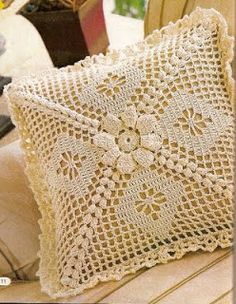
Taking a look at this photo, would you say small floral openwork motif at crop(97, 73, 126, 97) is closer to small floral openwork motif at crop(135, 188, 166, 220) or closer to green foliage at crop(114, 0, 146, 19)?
small floral openwork motif at crop(135, 188, 166, 220)

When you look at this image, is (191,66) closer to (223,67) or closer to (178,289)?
(223,67)

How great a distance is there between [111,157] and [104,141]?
0.08 ft

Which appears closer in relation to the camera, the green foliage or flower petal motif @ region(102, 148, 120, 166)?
flower petal motif @ region(102, 148, 120, 166)

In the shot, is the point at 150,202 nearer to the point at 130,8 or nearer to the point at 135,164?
the point at 135,164

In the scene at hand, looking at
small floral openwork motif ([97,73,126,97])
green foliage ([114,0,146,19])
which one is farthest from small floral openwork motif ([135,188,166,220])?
green foliage ([114,0,146,19])

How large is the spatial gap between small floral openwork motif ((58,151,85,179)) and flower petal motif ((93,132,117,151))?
3cm

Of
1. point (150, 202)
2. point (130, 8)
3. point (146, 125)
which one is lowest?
point (150, 202)

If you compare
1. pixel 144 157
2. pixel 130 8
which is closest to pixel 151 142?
pixel 144 157

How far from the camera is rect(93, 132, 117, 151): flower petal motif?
86cm

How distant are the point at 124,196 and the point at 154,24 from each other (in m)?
0.43

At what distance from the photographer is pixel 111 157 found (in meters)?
0.86

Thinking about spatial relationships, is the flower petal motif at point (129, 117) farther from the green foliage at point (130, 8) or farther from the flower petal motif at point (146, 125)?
the green foliage at point (130, 8)

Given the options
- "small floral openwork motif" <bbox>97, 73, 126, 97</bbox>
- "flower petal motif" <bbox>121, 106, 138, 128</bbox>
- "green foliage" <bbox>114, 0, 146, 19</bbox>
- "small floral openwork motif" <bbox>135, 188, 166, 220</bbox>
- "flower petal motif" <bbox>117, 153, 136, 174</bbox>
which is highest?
"green foliage" <bbox>114, 0, 146, 19</bbox>

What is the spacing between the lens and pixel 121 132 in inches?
34.4
